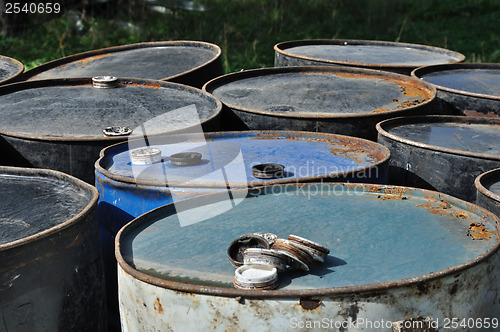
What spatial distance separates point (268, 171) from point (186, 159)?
19.1 inches

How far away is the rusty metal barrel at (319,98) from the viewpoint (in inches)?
165

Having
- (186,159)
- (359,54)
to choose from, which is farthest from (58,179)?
(359,54)

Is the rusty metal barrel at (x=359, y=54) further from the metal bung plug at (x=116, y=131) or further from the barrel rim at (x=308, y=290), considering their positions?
the barrel rim at (x=308, y=290)

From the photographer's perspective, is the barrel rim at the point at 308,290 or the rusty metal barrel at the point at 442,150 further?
the rusty metal barrel at the point at 442,150

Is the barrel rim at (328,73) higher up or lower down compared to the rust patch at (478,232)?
higher up

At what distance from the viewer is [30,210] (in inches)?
128

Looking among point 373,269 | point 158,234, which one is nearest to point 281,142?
point 158,234

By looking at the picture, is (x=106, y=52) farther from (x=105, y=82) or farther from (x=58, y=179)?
(x=58, y=179)

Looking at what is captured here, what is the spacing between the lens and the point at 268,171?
339cm

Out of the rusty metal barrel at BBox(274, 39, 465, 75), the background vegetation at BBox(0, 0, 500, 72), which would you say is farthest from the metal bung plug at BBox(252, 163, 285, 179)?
the background vegetation at BBox(0, 0, 500, 72)

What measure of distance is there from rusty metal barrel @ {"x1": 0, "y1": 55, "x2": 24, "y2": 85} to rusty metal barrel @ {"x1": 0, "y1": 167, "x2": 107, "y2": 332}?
223 centimetres

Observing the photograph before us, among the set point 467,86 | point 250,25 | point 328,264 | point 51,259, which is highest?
point 467,86

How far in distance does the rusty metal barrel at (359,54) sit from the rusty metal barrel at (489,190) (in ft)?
8.12

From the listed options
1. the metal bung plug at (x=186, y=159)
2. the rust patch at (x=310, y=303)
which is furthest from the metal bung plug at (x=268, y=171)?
the rust patch at (x=310, y=303)
